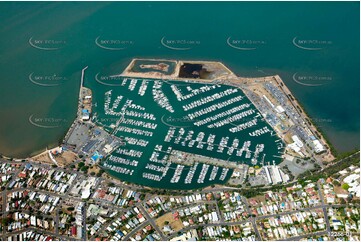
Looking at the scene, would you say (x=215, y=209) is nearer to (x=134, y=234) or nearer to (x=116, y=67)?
(x=134, y=234)

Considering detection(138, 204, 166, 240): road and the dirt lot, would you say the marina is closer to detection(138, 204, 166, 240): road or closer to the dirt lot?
detection(138, 204, 166, 240): road

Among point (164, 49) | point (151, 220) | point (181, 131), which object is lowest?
point (151, 220)

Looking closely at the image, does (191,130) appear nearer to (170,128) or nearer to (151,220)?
(170,128)

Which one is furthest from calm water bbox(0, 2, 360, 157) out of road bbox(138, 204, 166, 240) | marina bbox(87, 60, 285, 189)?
road bbox(138, 204, 166, 240)

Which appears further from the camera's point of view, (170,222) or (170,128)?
(170,128)

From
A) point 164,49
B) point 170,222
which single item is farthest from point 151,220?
point 164,49

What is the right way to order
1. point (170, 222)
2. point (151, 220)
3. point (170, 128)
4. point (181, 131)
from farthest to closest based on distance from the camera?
point (170, 128)
point (181, 131)
point (151, 220)
point (170, 222)

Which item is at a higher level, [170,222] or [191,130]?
A: [191,130]
